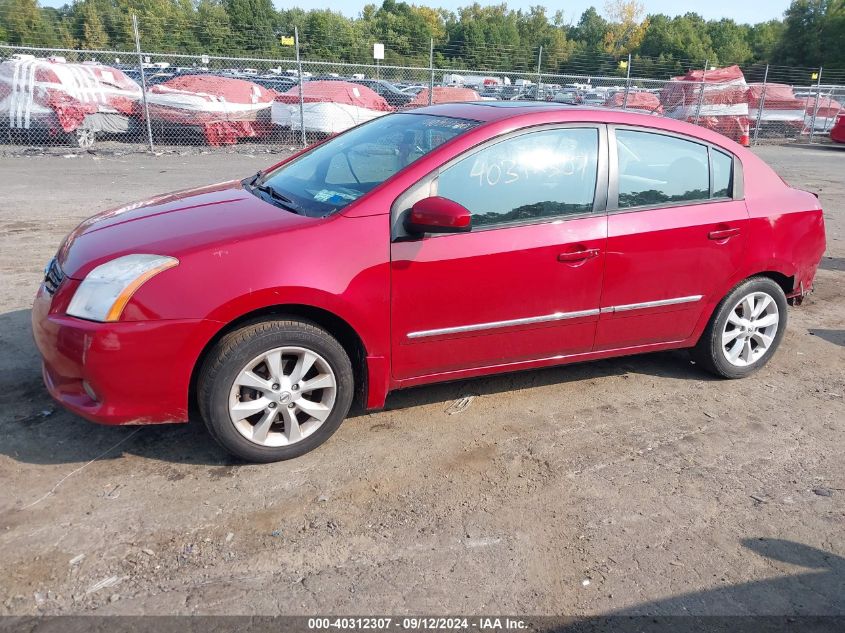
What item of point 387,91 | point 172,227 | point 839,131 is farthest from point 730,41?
point 172,227

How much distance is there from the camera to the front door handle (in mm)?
3766

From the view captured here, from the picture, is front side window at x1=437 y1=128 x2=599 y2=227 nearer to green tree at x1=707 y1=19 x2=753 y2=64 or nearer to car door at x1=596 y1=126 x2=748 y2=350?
car door at x1=596 y1=126 x2=748 y2=350

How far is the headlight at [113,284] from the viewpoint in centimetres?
302

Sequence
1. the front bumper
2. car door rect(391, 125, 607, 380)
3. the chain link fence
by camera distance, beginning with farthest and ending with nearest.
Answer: the chain link fence
car door rect(391, 125, 607, 380)
the front bumper

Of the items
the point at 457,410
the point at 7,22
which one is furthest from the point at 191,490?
the point at 7,22

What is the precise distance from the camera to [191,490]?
10.3 feet

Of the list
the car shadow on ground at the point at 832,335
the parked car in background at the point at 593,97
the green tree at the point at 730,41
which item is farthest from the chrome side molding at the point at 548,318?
the green tree at the point at 730,41

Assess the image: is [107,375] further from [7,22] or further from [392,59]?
[392,59]

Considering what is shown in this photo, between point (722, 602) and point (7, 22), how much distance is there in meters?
29.5

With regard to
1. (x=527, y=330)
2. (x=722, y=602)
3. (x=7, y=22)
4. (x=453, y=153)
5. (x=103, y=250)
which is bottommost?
(x=722, y=602)

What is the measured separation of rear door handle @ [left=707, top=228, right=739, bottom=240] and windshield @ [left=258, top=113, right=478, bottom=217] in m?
1.60

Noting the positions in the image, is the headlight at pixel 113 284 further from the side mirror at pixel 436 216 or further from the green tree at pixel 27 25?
the green tree at pixel 27 25

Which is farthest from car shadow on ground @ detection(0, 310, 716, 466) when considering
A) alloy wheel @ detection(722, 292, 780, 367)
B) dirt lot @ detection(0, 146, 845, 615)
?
alloy wheel @ detection(722, 292, 780, 367)

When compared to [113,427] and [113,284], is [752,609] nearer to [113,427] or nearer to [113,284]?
[113,284]
